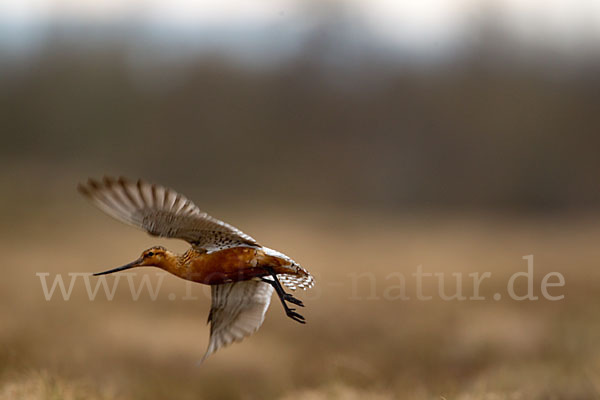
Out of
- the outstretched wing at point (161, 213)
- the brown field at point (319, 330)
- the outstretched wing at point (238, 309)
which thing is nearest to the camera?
the outstretched wing at point (161, 213)

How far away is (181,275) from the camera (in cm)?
176

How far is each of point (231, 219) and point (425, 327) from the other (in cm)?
306

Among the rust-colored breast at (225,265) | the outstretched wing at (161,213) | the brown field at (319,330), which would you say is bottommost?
the brown field at (319,330)

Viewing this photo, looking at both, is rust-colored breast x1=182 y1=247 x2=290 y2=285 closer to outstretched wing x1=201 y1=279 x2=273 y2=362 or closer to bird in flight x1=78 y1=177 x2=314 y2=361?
bird in flight x1=78 y1=177 x2=314 y2=361

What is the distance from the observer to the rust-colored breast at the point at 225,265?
1751 mm

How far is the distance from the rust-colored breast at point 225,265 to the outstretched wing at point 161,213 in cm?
3

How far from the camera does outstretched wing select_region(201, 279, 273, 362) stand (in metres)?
1.99

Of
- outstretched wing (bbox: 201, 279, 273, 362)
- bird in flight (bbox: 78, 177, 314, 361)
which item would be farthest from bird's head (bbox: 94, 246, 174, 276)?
outstretched wing (bbox: 201, 279, 273, 362)

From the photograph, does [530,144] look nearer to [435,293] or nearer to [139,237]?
[435,293]

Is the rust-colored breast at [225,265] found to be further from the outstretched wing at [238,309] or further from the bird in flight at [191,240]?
the outstretched wing at [238,309]

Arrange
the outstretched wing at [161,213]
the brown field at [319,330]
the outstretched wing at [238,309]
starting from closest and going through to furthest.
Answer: the outstretched wing at [161,213] < the outstretched wing at [238,309] < the brown field at [319,330]

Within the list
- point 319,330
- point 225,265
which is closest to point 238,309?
point 225,265

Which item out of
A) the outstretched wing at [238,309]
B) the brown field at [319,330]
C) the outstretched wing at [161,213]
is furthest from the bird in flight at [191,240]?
the brown field at [319,330]

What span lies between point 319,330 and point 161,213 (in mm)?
4749
